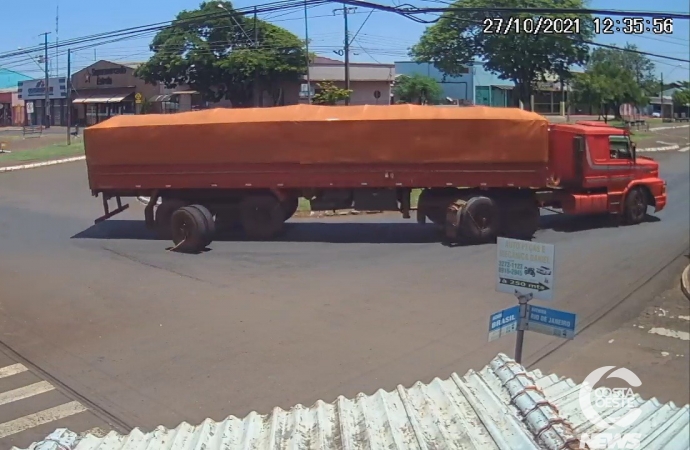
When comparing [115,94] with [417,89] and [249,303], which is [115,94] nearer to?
[249,303]

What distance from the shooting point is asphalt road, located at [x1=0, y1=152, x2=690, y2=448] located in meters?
7.03

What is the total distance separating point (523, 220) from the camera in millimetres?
12680

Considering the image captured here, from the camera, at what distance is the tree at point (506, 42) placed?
7688 mm

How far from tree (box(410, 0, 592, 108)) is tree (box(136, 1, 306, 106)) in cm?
152

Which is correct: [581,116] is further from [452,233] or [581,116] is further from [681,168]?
[681,168]

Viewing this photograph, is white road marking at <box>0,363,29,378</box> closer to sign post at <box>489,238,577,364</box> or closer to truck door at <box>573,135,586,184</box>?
sign post at <box>489,238,577,364</box>

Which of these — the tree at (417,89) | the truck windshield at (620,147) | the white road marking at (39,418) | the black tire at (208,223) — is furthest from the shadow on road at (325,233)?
the white road marking at (39,418)

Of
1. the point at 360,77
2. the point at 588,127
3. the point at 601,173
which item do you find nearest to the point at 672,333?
the point at 360,77

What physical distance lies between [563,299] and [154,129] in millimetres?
7135

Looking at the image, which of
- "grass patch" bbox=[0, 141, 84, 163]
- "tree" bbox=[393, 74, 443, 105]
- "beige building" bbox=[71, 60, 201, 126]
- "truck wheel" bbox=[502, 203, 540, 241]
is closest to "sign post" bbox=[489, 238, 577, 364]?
"beige building" bbox=[71, 60, 201, 126]

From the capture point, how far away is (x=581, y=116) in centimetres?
1147

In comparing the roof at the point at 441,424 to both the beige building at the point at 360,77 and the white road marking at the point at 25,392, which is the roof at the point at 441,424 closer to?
the white road marking at the point at 25,392

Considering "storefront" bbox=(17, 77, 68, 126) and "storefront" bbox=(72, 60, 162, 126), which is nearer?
"storefront" bbox=(17, 77, 68, 126)

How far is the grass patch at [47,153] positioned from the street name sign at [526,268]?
6129 mm
